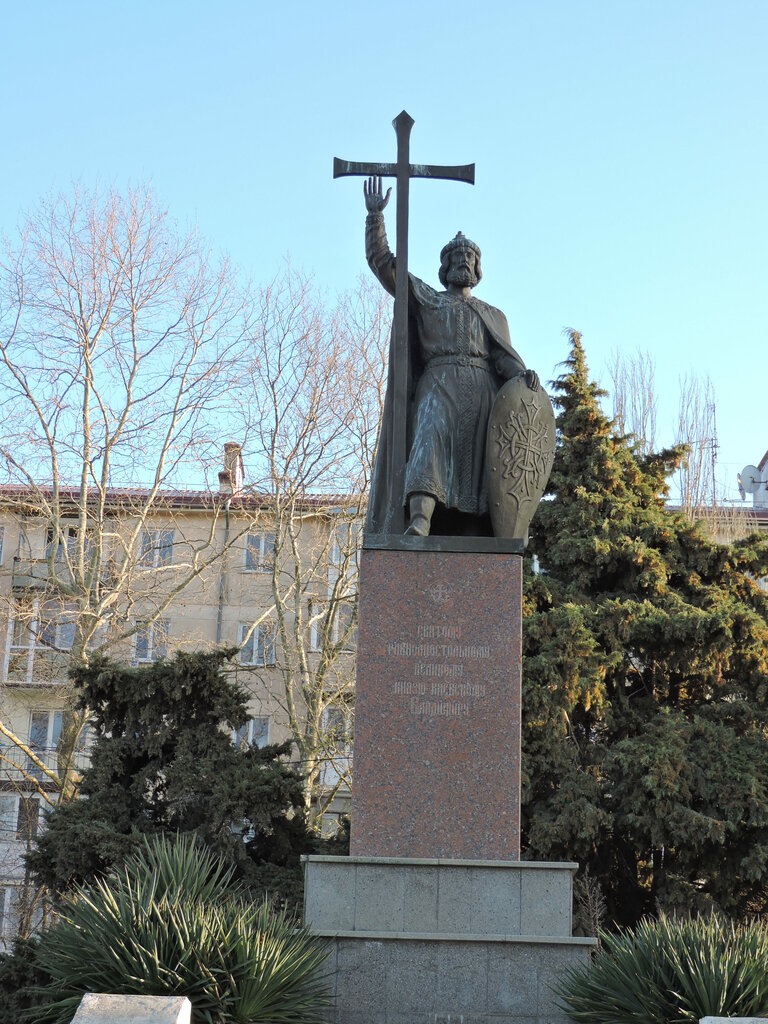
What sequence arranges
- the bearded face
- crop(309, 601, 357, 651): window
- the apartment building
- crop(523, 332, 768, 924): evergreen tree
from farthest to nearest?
crop(309, 601, 357, 651): window, the apartment building, crop(523, 332, 768, 924): evergreen tree, the bearded face

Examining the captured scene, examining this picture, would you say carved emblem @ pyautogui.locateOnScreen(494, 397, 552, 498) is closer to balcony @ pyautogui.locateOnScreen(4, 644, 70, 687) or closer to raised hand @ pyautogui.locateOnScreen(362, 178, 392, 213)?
raised hand @ pyautogui.locateOnScreen(362, 178, 392, 213)

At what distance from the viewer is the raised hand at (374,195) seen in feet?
29.7

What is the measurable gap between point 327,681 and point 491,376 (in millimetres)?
15180

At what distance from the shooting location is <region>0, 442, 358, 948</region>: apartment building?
66.5ft

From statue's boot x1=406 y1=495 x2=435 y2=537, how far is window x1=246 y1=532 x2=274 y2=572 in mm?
12991

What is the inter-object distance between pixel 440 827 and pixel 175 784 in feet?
12.9

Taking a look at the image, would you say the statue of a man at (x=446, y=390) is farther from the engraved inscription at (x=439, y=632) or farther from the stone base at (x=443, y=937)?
the stone base at (x=443, y=937)

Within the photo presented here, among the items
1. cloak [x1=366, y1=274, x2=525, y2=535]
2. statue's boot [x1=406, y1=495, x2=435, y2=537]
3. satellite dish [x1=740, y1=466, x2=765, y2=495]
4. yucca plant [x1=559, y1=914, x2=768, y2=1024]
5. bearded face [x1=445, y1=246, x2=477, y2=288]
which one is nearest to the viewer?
yucca plant [x1=559, y1=914, x2=768, y2=1024]

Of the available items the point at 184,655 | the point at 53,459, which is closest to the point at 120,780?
the point at 184,655

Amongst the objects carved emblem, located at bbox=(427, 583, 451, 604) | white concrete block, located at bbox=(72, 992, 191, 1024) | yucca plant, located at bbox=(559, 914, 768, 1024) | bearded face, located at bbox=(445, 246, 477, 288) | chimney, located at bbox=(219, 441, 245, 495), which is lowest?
white concrete block, located at bbox=(72, 992, 191, 1024)

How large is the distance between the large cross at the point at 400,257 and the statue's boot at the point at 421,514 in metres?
0.13

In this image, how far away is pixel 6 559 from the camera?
3127cm

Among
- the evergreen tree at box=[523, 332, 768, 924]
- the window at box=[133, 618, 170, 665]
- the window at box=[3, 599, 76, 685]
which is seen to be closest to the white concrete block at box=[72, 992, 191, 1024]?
the evergreen tree at box=[523, 332, 768, 924]

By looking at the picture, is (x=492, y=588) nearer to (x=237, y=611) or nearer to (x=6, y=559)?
(x=237, y=611)
